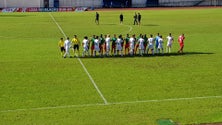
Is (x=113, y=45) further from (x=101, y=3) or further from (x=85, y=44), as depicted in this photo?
(x=101, y=3)

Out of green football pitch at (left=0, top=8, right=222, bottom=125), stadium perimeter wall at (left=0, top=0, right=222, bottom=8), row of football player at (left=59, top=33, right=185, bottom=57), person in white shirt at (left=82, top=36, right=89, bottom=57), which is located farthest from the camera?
stadium perimeter wall at (left=0, top=0, right=222, bottom=8)

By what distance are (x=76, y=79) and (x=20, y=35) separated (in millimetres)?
21719

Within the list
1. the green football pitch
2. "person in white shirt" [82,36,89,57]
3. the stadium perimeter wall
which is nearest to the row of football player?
"person in white shirt" [82,36,89,57]

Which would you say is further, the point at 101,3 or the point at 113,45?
the point at 101,3

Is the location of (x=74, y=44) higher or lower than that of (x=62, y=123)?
higher

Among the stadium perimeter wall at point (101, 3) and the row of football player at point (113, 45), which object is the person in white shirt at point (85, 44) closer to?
the row of football player at point (113, 45)

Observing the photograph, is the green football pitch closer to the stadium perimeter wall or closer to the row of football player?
the row of football player

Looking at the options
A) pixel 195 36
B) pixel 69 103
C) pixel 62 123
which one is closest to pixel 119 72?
pixel 69 103

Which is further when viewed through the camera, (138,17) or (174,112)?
(138,17)

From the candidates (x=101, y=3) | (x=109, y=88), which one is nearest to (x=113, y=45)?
(x=109, y=88)

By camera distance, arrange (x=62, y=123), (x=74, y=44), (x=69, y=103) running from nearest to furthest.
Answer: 1. (x=62, y=123)
2. (x=69, y=103)
3. (x=74, y=44)

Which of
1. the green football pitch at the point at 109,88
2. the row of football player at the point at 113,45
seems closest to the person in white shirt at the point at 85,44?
the row of football player at the point at 113,45

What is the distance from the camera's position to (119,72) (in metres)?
24.8

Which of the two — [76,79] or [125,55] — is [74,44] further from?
[76,79]
